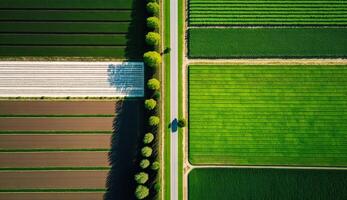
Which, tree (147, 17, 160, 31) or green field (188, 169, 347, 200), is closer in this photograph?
green field (188, 169, 347, 200)

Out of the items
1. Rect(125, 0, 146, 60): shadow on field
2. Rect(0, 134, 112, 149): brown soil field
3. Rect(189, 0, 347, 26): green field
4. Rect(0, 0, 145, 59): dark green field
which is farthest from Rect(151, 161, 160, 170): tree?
Rect(189, 0, 347, 26): green field

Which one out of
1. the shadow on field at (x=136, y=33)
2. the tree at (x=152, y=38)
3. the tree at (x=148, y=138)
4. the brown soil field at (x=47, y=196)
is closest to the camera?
the tree at (x=148, y=138)

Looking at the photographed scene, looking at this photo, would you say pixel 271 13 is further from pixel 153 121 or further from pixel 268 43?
pixel 153 121

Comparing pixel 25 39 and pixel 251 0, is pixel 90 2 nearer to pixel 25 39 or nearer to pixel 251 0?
pixel 25 39

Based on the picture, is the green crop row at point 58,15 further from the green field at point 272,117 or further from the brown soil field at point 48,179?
the brown soil field at point 48,179

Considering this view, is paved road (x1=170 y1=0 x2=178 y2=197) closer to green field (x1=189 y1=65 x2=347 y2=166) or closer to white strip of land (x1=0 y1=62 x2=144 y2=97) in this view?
green field (x1=189 y1=65 x2=347 y2=166)

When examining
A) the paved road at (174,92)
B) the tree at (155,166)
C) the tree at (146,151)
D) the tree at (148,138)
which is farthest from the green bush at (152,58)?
the tree at (155,166)

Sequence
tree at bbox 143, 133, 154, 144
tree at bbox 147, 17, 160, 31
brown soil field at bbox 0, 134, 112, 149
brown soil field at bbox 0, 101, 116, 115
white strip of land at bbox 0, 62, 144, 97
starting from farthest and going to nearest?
white strip of land at bbox 0, 62, 144, 97
brown soil field at bbox 0, 101, 116, 115
brown soil field at bbox 0, 134, 112, 149
tree at bbox 147, 17, 160, 31
tree at bbox 143, 133, 154, 144
